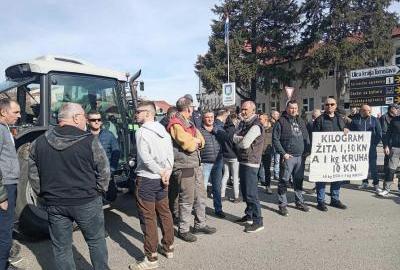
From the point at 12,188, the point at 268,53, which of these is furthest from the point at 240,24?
the point at 12,188

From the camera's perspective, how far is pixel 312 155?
7.56m

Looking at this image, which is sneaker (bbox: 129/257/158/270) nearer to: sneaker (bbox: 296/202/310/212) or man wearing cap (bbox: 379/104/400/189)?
sneaker (bbox: 296/202/310/212)

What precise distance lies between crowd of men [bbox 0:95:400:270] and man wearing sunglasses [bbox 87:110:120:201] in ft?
Result: 0.05

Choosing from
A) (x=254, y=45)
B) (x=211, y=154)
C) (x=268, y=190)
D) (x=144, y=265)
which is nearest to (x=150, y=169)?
(x=144, y=265)

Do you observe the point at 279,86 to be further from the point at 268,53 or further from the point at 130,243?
the point at 130,243

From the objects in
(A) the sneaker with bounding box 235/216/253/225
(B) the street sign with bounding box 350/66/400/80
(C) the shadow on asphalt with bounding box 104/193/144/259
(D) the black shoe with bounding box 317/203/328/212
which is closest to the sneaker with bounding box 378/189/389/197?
(D) the black shoe with bounding box 317/203/328/212

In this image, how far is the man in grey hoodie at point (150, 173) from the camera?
4.75 metres

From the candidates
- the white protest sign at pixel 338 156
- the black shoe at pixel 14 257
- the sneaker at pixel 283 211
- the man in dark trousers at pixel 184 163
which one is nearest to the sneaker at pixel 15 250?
the black shoe at pixel 14 257

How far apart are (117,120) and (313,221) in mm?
3564

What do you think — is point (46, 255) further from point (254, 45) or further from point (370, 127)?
point (254, 45)

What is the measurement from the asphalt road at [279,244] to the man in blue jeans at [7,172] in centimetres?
70

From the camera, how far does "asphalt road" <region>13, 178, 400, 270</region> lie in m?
4.81

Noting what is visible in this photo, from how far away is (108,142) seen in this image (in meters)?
6.26

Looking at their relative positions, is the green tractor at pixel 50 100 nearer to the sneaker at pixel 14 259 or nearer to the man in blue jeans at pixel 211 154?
the sneaker at pixel 14 259
